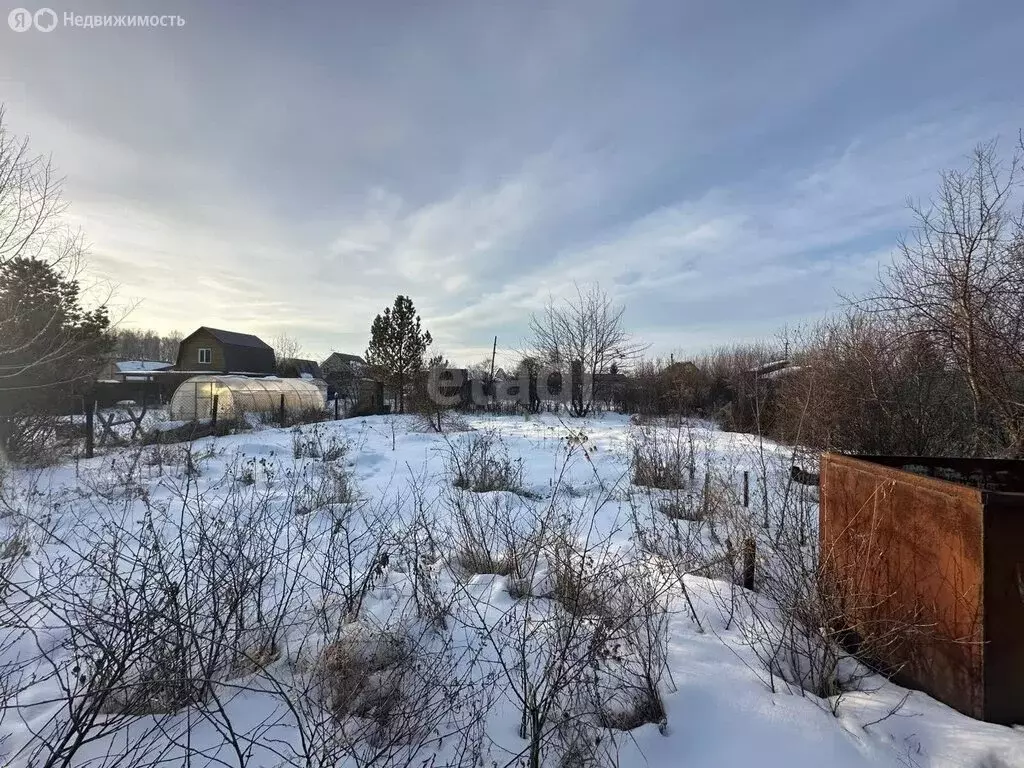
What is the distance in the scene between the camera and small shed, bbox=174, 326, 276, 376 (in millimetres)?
34625

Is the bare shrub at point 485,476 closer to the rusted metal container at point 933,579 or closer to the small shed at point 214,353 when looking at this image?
the rusted metal container at point 933,579

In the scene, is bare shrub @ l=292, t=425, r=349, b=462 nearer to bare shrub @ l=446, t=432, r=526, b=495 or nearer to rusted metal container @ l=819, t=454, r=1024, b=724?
bare shrub @ l=446, t=432, r=526, b=495

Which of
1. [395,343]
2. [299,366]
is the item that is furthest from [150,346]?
[395,343]

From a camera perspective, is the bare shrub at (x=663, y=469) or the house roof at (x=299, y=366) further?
the house roof at (x=299, y=366)

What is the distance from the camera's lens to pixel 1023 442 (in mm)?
5309

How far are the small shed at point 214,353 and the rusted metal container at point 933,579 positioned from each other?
39309 mm

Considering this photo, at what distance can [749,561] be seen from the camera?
2.92 metres

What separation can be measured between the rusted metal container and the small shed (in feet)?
129

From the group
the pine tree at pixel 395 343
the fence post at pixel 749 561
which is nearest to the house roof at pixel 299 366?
the pine tree at pixel 395 343

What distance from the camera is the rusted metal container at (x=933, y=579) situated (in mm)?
1660

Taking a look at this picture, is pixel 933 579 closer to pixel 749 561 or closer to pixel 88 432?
pixel 749 561

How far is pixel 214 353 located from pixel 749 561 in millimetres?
40510

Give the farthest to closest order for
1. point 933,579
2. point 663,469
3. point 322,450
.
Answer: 1. point 322,450
2. point 663,469
3. point 933,579

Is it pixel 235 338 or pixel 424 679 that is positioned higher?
pixel 235 338
